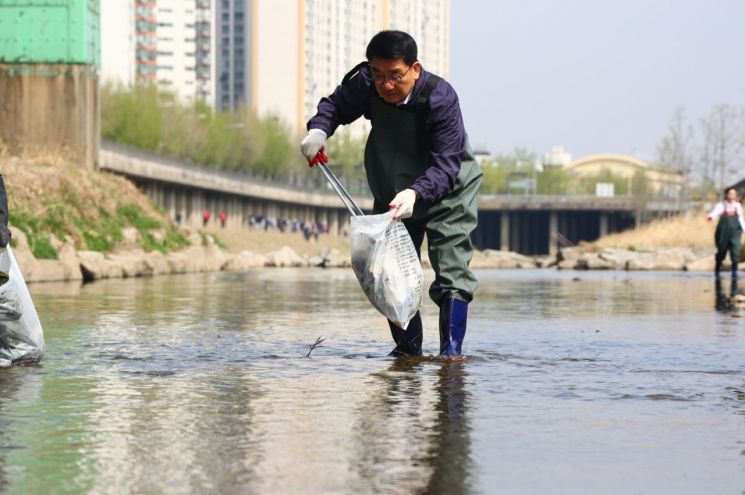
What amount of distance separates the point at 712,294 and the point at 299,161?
11151 centimetres

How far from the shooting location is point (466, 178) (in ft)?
26.4

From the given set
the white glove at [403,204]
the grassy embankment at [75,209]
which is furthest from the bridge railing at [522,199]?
the white glove at [403,204]

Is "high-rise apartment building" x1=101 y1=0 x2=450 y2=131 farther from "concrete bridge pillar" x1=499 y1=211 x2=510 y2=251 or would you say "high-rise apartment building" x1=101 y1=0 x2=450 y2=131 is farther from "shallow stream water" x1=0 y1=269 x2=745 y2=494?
"shallow stream water" x1=0 y1=269 x2=745 y2=494

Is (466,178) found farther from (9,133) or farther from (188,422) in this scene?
(9,133)

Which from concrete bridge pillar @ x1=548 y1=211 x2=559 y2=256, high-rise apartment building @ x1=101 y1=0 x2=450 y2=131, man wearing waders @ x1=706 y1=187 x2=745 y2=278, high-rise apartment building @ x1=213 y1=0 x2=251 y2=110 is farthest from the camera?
high-rise apartment building @ x1=213 y1=0 x2=251 y2=110

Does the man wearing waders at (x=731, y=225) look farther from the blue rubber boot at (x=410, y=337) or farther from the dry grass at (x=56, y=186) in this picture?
the blue rubber boot at (x=410, y=337)

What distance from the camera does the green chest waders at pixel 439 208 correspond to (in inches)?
313

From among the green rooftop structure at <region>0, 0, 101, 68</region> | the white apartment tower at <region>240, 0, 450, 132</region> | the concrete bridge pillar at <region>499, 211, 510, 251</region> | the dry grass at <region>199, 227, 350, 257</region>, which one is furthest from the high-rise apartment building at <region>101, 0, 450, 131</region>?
the green rooftop structure at <region>0, 0, 101, 68</region>

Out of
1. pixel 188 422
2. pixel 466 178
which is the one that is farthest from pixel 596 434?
pixel 466 178

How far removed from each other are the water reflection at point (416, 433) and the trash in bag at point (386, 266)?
347mm

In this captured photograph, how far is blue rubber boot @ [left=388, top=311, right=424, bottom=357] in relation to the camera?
8.16 meters

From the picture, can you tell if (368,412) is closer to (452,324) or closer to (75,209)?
(452,324)

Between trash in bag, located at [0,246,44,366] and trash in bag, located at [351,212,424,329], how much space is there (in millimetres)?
1672

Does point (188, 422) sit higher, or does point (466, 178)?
point (466, 178)
